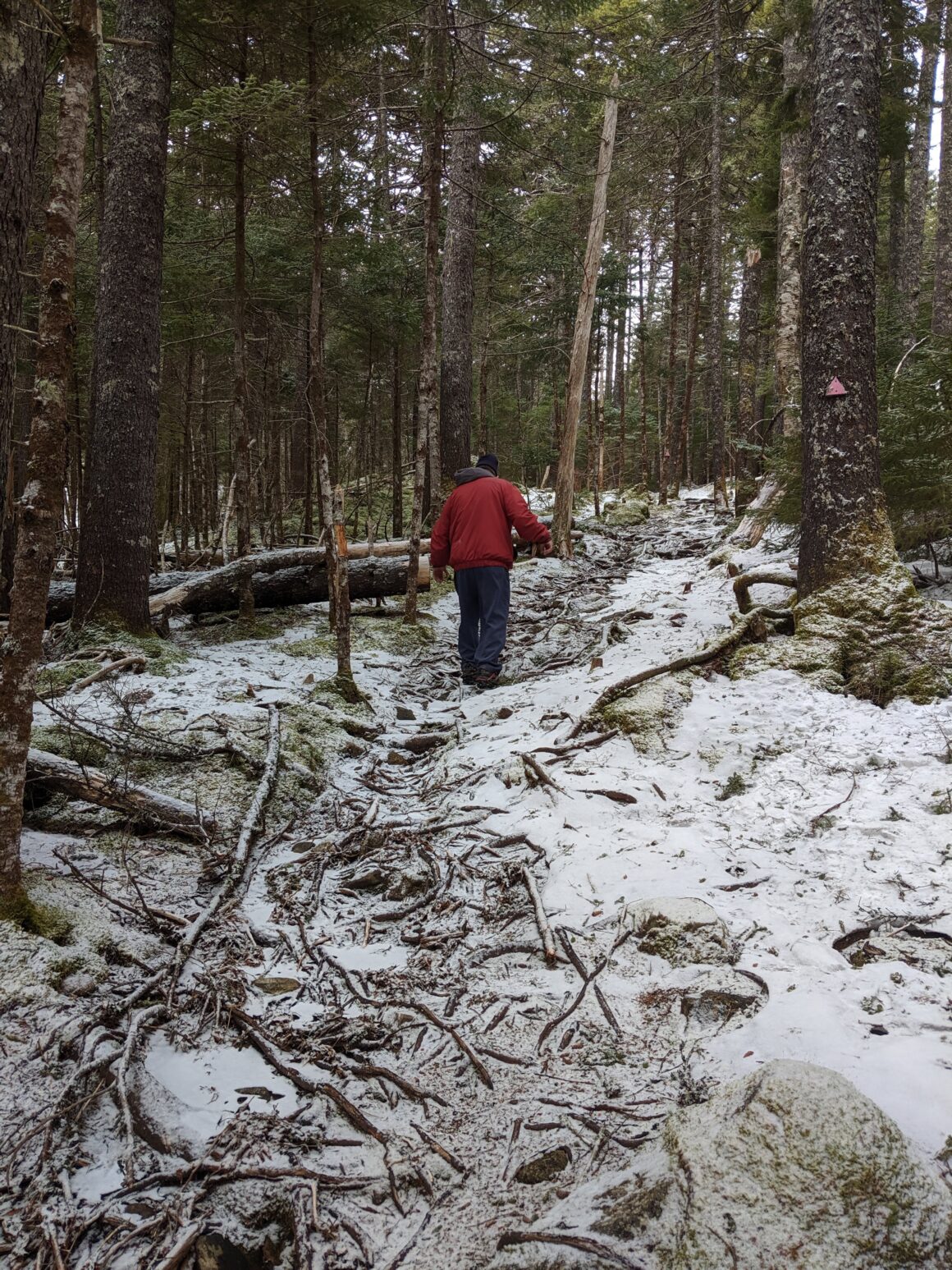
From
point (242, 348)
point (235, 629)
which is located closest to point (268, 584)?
point (235, 629)

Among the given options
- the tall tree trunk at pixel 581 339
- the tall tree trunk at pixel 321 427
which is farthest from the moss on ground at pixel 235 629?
the tall tree trunk at pixel 581 339

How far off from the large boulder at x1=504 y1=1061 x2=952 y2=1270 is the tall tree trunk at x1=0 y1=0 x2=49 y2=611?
3.79m

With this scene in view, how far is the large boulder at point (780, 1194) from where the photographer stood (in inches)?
59.9

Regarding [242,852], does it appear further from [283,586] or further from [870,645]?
[283,586]

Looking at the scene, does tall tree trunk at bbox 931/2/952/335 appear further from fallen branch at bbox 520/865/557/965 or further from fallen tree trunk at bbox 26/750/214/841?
fallen tree trunk at bbox 26/750/214/841

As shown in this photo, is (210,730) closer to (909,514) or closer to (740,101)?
(909,514)

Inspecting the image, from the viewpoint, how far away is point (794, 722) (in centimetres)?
446

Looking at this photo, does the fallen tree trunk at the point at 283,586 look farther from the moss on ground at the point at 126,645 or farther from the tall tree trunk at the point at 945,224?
the tall tree trunk at the point at 945,224

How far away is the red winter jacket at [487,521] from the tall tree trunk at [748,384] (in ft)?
10.8

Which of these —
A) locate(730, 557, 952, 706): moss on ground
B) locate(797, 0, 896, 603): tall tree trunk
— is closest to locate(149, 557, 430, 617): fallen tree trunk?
locate(730, 557, 952, 706): moss on ground

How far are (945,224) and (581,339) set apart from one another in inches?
339

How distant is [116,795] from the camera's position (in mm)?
3869

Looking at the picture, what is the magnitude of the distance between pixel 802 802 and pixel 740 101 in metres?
18.7

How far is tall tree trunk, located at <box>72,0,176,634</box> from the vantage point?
6668 mm
